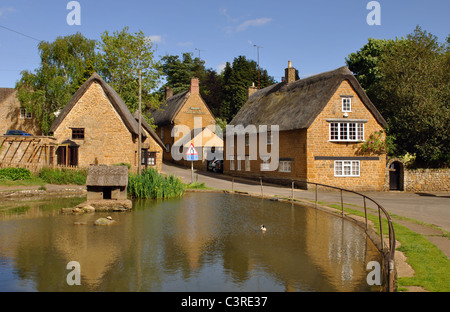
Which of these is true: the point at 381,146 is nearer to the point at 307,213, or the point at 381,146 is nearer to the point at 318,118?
the point at 318,118

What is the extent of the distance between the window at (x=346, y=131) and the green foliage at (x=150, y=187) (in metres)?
14.1

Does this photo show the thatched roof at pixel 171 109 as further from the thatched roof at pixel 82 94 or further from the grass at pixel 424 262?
the grass at pixel 424 262

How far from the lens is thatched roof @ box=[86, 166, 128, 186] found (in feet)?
61.0

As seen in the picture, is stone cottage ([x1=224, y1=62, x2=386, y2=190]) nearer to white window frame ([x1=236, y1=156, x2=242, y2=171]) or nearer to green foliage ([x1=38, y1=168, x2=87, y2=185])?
white window frame ([x1=236, y1=156, x2=242, y2=171])

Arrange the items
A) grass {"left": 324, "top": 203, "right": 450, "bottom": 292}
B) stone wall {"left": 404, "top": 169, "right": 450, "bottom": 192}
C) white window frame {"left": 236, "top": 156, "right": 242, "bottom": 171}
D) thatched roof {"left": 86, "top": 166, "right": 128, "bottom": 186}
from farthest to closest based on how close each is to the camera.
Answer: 1. white window frame {"left": 236, "top": 156, "right": 242, "bottom": 171}
2. stone wall {"left": 404, "top": 169, "right": 450, "bottom": 192}
3. thatched roof {"left": 86, "top": 166, "right": 128, "bottom": 186}
4. grass {"left": 324, "top": 203, "right": 450, "bottom": 292}

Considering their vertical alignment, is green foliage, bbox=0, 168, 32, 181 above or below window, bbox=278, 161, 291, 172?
below

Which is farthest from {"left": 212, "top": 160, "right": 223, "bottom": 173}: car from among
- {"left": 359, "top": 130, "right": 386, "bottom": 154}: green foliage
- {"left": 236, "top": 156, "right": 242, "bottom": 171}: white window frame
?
{"left": 359, "top": 130, "right": 386, "bottom": 154}: green foliage

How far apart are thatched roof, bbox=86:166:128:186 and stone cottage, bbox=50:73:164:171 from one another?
13.5m

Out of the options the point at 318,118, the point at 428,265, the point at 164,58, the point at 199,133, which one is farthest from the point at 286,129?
the point at 164,58

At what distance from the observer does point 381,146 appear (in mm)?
30172

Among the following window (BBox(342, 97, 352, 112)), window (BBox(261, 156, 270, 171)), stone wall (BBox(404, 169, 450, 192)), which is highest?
window (BBox(342, 97, 352, 112))

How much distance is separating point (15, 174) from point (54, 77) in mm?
24529

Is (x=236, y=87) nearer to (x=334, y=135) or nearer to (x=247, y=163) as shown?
(x=247, y=163)

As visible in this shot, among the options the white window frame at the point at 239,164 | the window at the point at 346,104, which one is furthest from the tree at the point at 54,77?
the window at the point at 346,104
